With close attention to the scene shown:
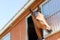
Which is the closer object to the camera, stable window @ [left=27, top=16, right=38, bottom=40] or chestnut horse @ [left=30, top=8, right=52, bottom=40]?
chestnut horse @ [left=30, top=8, right=52, bottom=40]

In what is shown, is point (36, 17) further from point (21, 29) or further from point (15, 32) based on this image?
point (15, 32)

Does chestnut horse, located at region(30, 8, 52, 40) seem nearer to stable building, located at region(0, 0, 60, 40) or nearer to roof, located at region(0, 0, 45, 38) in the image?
stable building, located at region(0, 0, 60, 40)

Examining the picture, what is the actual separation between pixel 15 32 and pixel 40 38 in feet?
4.56

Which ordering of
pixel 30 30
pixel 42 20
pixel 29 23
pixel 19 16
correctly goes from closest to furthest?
pixel 42 20 → pixel 30 30 → pixel 29 23 → pixel 19 16

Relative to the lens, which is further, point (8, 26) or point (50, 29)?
point (8, 26)

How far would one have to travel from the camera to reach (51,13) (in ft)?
11.6

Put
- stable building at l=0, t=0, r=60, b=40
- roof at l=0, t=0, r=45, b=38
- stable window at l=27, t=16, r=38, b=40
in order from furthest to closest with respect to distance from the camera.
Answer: stable window at l=27, t=16, r=38, b=40
roof at l=0, t=0, r=45, b=38
stable building at l=0, t=0, r=60, b=40

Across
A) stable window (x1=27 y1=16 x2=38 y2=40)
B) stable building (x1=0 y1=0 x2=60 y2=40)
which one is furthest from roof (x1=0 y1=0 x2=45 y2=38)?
stable window (x1=27 y1=16 x2=38 y2=40)

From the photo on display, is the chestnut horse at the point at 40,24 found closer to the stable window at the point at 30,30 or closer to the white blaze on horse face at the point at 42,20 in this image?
the white blaze on horse face at the point at 42,20

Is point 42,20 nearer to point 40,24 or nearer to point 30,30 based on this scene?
point 40,24

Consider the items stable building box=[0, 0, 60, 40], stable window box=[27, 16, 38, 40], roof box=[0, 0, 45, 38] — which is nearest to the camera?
stable building box=[0, 0, 60, 40]

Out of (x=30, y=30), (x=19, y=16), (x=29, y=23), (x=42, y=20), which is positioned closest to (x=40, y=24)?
(x=42, y=20)

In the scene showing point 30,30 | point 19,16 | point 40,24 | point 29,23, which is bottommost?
point 40,24

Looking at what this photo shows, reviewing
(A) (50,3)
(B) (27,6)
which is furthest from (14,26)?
(A) (50,3)
